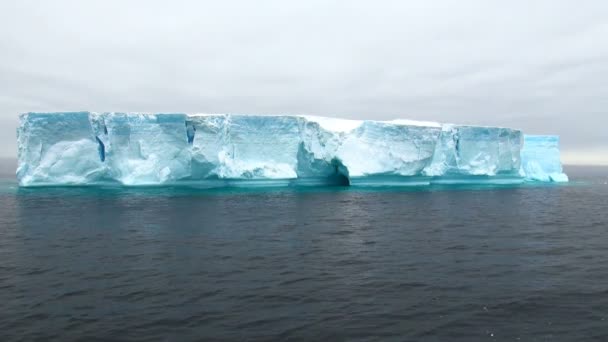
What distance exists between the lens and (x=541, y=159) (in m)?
35.2

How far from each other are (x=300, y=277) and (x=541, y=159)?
3355 centimetres

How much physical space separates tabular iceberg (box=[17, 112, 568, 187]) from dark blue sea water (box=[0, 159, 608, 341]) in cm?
957

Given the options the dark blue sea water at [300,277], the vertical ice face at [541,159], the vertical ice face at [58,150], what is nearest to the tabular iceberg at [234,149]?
the vertical ice face at [58,150]

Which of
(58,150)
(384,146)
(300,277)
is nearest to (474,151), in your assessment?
(384,146)

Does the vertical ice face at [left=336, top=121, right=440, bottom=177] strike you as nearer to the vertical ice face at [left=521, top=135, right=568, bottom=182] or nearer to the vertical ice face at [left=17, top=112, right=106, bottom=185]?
the vertical ice face at [left=521, top=135, right=568, bottom=182]

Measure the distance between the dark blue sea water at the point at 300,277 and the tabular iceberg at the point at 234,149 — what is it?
9.57m

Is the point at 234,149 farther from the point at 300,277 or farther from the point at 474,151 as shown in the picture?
the point at 300,277

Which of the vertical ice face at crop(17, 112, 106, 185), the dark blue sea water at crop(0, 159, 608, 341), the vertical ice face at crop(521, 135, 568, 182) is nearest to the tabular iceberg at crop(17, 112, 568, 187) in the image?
the vertical ice face at crop(17, 112, 106, 185)

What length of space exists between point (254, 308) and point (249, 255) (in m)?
3.18

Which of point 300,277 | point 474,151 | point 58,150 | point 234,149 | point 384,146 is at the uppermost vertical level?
point 384,146

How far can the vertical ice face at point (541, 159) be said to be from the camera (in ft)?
111

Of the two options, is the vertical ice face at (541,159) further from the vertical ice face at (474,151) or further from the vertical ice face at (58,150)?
the vertical ice face at (58,150)

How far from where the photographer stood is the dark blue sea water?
5.49m

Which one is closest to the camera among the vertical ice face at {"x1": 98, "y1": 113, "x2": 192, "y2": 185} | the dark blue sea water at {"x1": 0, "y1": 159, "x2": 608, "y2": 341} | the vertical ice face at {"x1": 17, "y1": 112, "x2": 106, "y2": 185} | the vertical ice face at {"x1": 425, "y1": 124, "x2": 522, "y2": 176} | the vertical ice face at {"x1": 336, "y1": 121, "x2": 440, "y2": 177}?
the dark blue sea water at {"x1": 0, "y1": 159, "x2": 608, "y2": 341}
